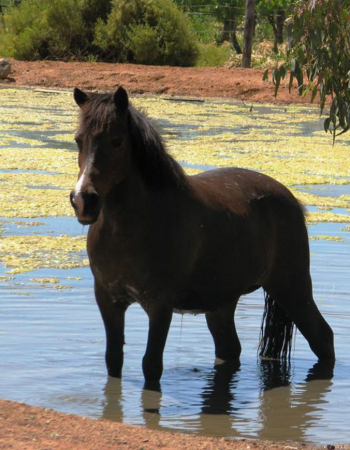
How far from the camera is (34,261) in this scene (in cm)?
938

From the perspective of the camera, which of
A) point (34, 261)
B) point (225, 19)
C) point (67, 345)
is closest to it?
point (67, 345)

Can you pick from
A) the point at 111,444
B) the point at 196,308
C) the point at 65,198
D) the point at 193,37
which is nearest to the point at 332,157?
the point at 65,198

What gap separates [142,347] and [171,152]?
10130mm

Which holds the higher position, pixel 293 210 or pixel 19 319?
pixel 293 210

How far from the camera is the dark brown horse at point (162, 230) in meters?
5.34

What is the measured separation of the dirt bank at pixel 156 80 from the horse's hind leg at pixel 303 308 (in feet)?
86.7

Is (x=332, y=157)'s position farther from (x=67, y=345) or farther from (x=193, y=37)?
(x=193, y=37)

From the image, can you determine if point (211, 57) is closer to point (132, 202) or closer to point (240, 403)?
point (240, 403)

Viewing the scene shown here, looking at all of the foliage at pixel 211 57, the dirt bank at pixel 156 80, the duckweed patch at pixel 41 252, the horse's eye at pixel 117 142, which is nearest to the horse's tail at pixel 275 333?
the horse's eye at pixel 117 142

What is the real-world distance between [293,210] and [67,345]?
1.91 metres

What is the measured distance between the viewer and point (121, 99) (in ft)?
17.6

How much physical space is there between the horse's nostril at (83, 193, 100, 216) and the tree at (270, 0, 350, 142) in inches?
76.0

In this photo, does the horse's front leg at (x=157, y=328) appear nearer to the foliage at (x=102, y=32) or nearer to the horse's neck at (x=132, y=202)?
the horse's neck at (x=132, y=202)

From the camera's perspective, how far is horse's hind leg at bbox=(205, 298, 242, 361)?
22.1 ft
